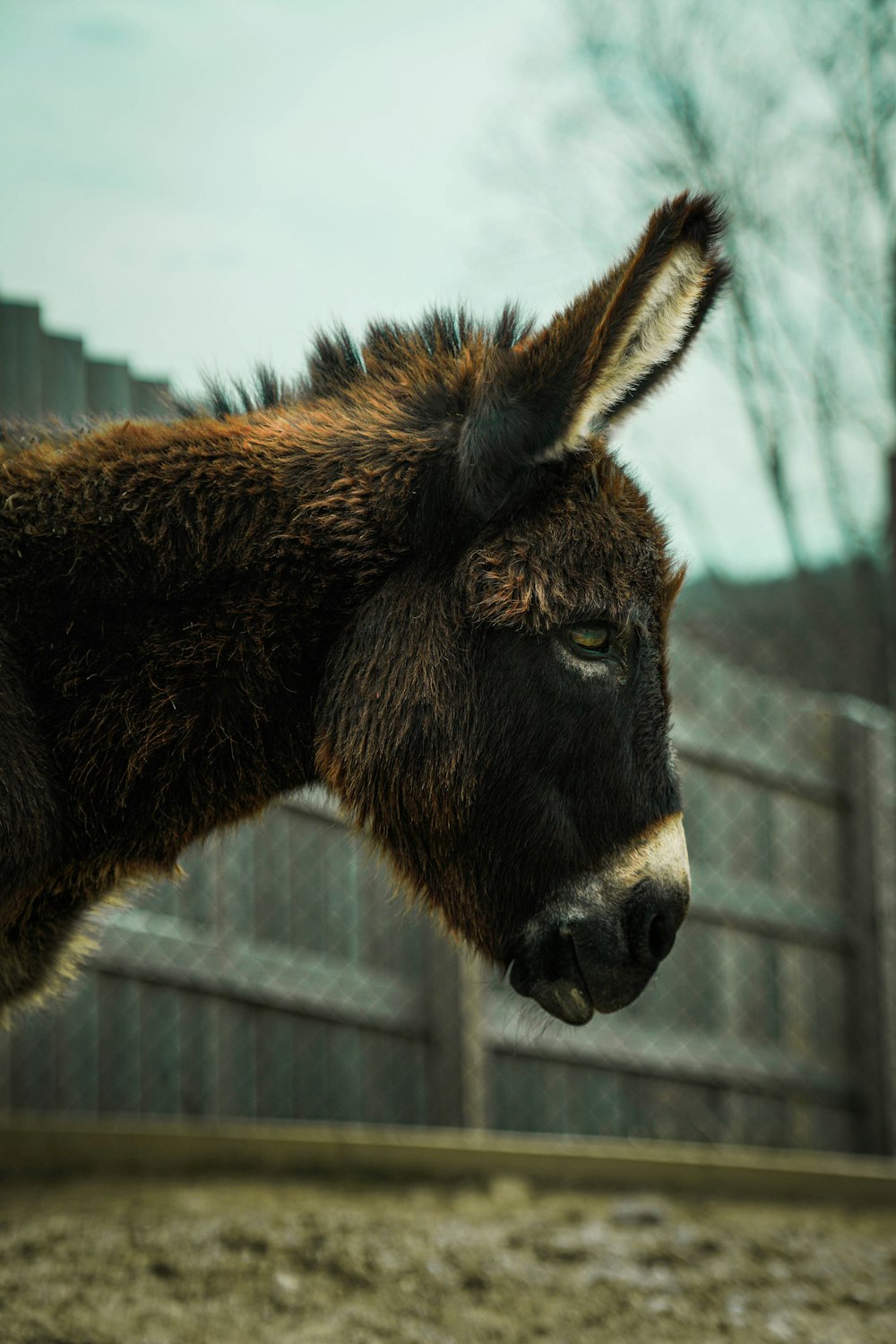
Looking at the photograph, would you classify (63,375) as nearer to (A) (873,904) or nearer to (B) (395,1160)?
(B) (395,1160)

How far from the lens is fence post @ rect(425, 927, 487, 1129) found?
219 inches

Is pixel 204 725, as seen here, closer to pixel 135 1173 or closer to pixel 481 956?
pixel 481 956

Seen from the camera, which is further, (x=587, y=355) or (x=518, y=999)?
(x=518, y=999)

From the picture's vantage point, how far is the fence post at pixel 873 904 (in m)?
6.61

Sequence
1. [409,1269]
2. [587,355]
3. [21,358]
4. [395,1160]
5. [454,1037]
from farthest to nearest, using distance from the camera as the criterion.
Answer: [454,1037]
[21,358]
[395,1160]
[409,1269]
[587,355]

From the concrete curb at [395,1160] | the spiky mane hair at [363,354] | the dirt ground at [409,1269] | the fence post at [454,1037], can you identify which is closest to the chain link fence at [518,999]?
the fence post at [454,1037]

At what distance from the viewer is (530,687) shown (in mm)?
2533

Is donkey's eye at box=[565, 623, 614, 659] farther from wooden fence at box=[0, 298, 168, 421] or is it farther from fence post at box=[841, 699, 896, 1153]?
fence post at box=[841, 699, 896, 1153]

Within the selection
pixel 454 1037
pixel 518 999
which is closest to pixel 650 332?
pixel 518 999

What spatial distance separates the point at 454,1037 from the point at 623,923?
3.31 m

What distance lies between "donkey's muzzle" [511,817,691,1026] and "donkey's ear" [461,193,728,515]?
811 millimetres

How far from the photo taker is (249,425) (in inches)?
107

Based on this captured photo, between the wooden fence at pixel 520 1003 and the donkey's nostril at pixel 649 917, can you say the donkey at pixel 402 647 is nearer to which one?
the donkey's nostril at pixel 649 917

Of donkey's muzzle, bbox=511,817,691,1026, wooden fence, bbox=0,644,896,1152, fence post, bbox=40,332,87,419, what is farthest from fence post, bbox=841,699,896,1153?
donkey's muzzle, bbox=511,817,691,1026
